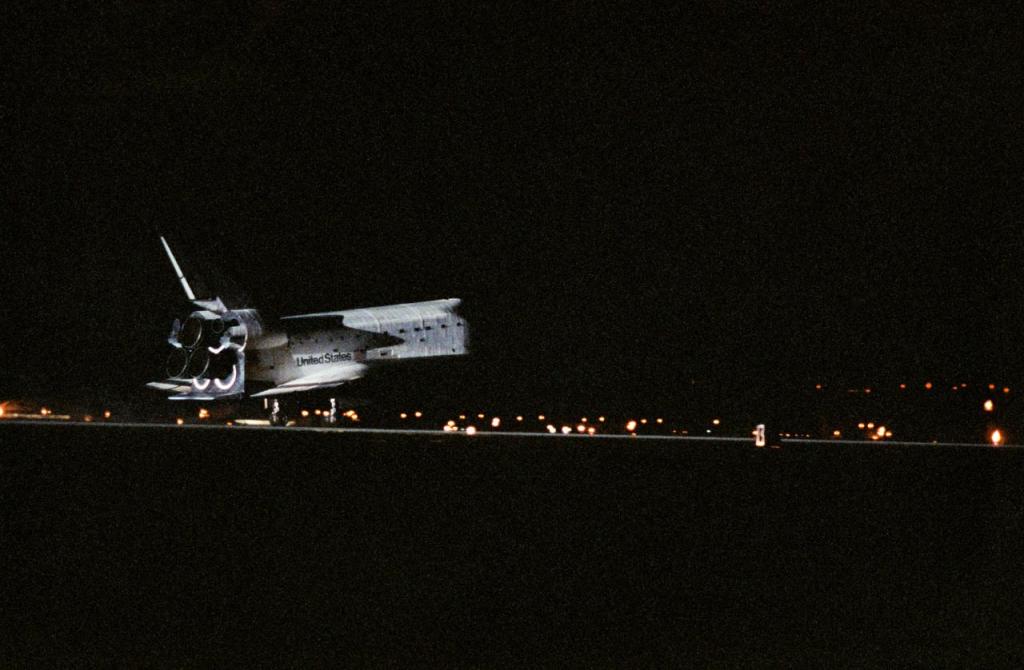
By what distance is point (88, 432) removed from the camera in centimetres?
2125

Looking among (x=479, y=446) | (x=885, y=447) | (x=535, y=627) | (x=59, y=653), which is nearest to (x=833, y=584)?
(x=535, y=627)

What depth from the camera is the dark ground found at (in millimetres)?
4480

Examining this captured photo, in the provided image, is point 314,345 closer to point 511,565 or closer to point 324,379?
point 324,379

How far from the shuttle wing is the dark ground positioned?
1488cm

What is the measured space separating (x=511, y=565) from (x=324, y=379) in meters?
22.5

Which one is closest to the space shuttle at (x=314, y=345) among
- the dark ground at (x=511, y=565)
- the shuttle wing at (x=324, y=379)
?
the shuttle wing at (x=324, y=379)

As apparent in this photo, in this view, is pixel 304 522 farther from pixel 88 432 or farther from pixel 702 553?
pixel 88 432

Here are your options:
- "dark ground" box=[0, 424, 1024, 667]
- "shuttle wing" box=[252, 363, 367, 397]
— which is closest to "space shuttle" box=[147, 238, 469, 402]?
"shuttle wing" box=[252, 363, 367, 397]

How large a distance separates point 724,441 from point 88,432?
14.0 meters

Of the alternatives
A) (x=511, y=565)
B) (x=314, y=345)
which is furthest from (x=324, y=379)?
(x=511, y=565)

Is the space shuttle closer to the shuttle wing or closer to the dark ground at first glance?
the shuttle wing

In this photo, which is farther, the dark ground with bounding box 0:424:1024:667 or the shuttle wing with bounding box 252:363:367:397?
the shuttle wing with bounding box 252:363:367:397

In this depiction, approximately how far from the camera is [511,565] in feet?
21.1

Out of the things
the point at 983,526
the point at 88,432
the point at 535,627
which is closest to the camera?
the point at 535,627
